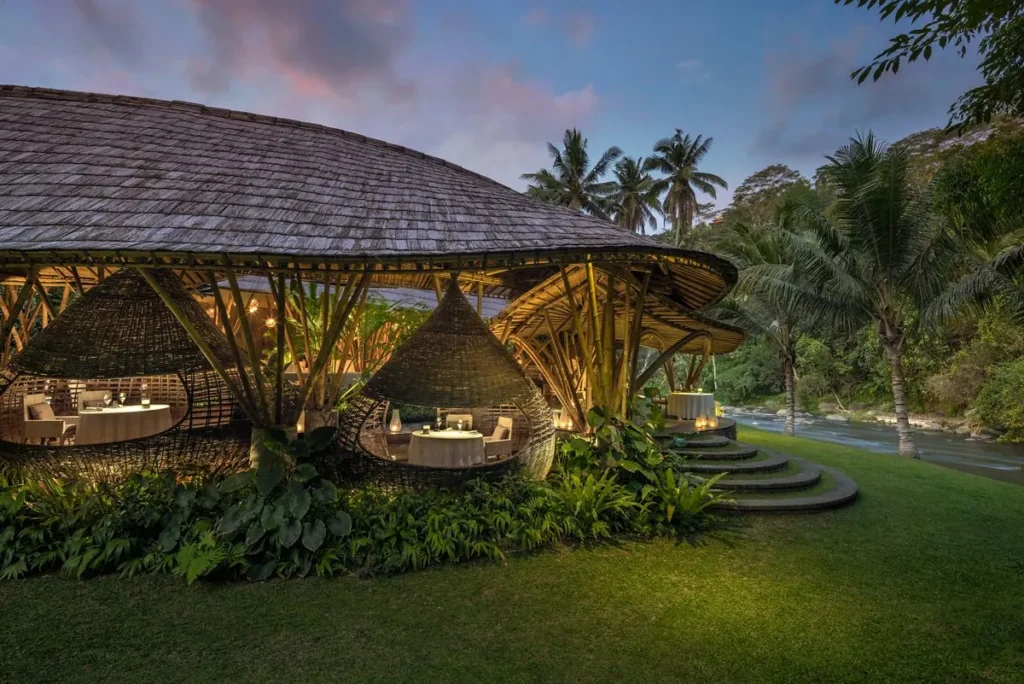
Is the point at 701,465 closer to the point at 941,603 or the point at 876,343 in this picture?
the point at 941,603

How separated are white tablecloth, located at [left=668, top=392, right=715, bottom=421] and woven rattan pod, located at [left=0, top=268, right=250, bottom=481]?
863cm

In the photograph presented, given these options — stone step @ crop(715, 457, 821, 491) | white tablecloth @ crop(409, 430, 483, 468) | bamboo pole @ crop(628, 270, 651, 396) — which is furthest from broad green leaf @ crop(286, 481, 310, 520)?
stone step @ crop(715, 457, 821, 491)

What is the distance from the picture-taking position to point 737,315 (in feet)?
52.9

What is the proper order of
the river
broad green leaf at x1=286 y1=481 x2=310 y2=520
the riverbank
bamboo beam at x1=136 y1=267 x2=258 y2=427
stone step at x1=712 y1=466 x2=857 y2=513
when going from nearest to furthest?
broad green leaf at x1=286 y1=481 x2=310 y2=520, bamboo beam at x1=136 y1=267 x2=258 y2=427, stone step at x1=712 y1=466 x2=857 y2=513, the river, the riverbank

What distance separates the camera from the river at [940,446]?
1270 cm

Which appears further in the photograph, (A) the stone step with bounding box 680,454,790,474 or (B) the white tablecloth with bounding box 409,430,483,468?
(A) the stone step with bounding box 680,454,790,474

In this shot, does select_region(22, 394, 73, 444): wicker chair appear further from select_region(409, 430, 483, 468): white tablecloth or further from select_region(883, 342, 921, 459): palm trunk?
select_region(883, 342, 921, 459): palm trunk

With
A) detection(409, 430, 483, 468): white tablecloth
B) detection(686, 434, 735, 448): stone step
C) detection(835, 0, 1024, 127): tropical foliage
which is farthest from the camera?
detection(686, 434, 735, 448): stone step

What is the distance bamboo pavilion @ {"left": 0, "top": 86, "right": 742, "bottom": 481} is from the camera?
4.68m

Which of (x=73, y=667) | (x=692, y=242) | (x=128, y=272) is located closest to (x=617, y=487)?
(x=73, y=667)

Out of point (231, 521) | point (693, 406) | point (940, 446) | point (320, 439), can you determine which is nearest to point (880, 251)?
point (693, 406)

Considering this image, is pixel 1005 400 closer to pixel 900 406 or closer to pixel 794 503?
pixel 900 406

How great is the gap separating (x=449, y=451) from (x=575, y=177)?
86.5 feet

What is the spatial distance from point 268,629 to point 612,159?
30.8 m
